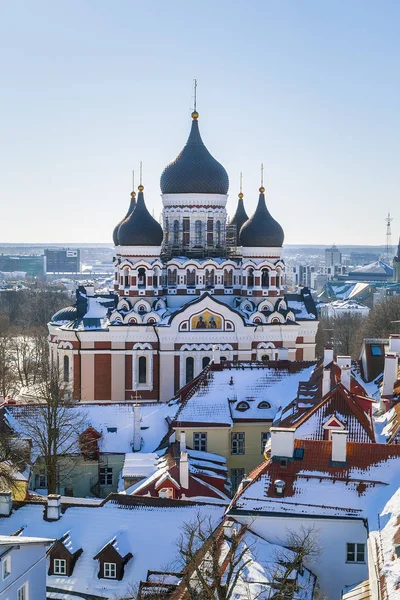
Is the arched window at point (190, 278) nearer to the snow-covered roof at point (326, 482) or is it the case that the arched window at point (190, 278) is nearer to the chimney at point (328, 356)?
the chimney at point (328, 356)

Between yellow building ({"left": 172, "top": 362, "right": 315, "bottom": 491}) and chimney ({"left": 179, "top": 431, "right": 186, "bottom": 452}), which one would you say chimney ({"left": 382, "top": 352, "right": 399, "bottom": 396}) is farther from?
chimney ({"left": 179, "top": 431, "right": 186, "bottom": 452})

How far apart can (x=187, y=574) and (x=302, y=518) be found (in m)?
5.06

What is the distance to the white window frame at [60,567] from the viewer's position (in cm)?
2291

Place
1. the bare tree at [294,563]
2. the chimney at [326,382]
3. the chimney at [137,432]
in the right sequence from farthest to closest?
the chimney at [137,432] < the chimney at [326,382] < the bare tree at [294,563]

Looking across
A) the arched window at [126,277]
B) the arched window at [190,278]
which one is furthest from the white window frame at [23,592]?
the arched window at [190,278]

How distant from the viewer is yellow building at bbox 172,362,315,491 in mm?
35781

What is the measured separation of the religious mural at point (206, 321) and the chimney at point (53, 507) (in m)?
26.3

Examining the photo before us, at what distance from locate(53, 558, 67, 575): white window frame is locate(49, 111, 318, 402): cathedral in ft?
79.7

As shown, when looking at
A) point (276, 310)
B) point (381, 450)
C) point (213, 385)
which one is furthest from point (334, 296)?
point (381, 450)

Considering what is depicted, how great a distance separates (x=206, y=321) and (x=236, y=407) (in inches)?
528

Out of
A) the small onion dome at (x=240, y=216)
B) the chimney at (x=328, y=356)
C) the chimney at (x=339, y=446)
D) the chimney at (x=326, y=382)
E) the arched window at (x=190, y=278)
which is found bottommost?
the chimney at (x=339, y=446)

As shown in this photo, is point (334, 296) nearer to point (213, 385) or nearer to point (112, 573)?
point (213, 385)

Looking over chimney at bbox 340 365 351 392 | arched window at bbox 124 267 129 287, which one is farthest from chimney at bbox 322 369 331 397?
arched window at bbox 124 267 129 287

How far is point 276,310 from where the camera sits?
5256cm
